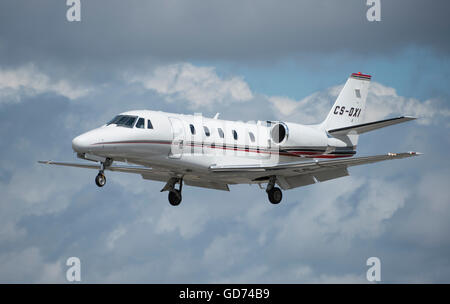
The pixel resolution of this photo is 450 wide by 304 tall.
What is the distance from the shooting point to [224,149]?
36.5 meters

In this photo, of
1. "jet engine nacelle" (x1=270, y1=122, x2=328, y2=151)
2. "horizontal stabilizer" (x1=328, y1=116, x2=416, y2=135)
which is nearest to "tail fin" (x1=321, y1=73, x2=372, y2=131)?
"horizontal stabilizer" (x1=328, y1=116, x2=416, y2=135)

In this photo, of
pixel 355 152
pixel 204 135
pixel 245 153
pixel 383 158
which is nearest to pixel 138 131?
pixel 204 135

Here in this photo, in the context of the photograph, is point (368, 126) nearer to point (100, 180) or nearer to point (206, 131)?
point (206, 131)

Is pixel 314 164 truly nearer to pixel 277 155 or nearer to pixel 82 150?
pixel 277 155

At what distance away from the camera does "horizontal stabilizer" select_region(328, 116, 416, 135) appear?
110 ft

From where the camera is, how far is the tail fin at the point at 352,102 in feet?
139

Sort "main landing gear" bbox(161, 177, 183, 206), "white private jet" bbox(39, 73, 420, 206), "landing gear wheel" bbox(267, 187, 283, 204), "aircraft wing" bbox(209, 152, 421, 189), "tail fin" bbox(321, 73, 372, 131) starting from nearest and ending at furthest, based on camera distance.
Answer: "white private jet" bbox(39, 73, 420, 206), "aircraft wing" bbox(209, 152, 421, 189), "landing gear wheel" bbox(267, 187, 283, 204), "main landing gear" bbox(161, 177, 183, 206), "tail fin" bbox(321, 73, 372, 131)

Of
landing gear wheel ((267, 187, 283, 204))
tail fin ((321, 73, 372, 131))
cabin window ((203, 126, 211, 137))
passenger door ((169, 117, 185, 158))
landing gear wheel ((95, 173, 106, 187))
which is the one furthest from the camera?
tail fin ((321, 73, 372, 131))

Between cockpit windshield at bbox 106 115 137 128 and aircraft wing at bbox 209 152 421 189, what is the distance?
4.13 meters

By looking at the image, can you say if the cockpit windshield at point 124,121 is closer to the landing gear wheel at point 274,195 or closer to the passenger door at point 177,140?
the passenger door at point 177,140

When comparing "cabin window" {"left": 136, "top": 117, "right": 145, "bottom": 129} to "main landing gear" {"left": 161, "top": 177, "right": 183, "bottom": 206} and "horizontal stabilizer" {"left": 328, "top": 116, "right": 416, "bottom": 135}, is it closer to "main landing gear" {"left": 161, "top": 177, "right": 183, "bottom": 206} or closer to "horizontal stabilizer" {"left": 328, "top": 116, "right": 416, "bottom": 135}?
"main landing gear" {"left": 161, "top": 177, "right": 183, "bottom": 206}

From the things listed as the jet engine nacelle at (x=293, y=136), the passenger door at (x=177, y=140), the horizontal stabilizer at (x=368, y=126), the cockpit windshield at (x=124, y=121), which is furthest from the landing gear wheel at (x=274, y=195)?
the cockpit windshield at (x=124, y=121)

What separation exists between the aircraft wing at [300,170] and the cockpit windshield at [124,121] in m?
4.13

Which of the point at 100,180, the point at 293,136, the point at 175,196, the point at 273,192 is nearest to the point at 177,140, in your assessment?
the point at 100,180
